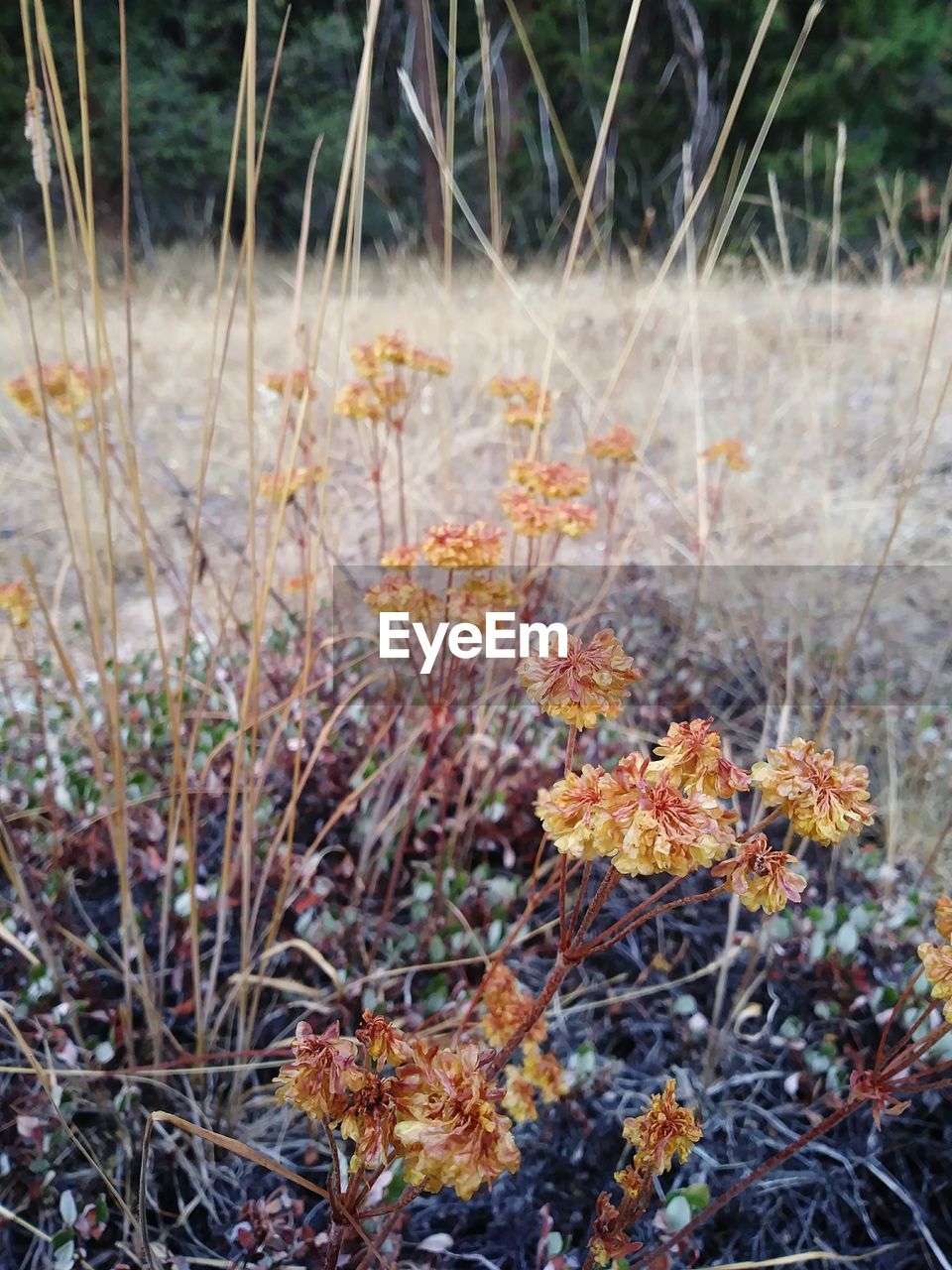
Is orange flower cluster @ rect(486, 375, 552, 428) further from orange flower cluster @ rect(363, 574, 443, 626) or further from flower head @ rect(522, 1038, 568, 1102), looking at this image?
flower head @ rect(522, 1038, 568, 1102)

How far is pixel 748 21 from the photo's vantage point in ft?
19.2

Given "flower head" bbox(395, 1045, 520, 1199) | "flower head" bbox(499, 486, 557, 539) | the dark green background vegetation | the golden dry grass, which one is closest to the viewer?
"flower head" bbox(395, 1045, 520, 1199)

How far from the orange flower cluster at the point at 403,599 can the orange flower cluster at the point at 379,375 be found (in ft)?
0.94

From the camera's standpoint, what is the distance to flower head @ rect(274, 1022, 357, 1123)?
1.13ft

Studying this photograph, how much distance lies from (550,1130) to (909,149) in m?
8.10

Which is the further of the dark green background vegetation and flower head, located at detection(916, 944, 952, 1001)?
the dark green background vegetation

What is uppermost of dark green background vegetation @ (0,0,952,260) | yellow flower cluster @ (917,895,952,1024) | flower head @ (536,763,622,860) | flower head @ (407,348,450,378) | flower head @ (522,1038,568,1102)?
dark green background vegetation @ (0,0,952,260)

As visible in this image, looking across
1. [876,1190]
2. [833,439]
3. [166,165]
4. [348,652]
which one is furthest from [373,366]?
[166,165]

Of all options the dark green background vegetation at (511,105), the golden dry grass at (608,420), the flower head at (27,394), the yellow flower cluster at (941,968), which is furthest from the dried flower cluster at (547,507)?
the dark green background vegetation at (511,105)

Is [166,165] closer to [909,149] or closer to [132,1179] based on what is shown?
[909,149]

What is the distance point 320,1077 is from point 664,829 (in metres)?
0.17

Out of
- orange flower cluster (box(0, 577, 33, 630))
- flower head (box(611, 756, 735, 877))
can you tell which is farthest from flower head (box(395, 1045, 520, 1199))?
orange flower cluster (box(0, 577, 33, 630))

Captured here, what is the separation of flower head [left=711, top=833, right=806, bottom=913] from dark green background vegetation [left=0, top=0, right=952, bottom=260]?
14.7 feet

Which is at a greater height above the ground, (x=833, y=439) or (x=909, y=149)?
(x=909, y=149)
